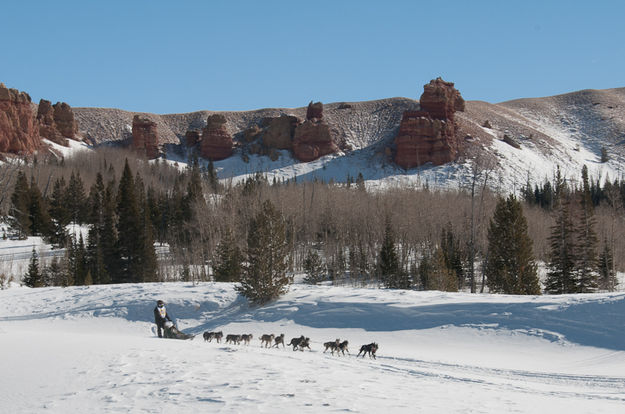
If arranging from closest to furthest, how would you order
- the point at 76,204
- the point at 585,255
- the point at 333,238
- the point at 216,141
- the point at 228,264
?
1. the point at 228,264
2. the point at 585,255
3. the point at 333,238
4. the point at 76,204
5. the point at 216,141

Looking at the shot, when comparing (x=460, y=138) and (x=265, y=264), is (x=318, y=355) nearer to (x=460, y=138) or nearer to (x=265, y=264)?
(x=265, y=264)

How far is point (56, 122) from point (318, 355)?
152 meters

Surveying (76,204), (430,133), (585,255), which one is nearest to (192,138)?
(430,133)

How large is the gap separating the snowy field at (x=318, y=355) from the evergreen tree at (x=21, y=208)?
37.3m

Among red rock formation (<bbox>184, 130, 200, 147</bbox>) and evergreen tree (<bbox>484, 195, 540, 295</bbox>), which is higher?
red rock formation (<bbox>184, 130, 200, 147</bbox>)

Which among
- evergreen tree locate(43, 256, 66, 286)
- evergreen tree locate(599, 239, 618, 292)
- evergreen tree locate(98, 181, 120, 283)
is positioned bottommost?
evergreen tree locate(599, 239, 618, 292)

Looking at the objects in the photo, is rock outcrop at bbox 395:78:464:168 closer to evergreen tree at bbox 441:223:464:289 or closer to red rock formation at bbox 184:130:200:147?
red rock formation at bbox 184:130:200:147

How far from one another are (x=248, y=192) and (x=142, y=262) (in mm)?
19801

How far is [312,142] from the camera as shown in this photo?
148 m

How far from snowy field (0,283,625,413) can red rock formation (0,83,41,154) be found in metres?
97.8

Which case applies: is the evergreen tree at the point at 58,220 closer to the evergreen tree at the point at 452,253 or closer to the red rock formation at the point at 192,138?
the evergreen tree at the point at 452,253

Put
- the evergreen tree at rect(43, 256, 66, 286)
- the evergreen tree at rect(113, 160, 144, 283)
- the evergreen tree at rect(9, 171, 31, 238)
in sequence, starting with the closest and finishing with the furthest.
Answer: the evergreen tree at rect(43, 256, 66, 286), the evergreen tree at rect(113, 160, 144, 283), the evergreen tree at rect(9, 171, 31, 238)

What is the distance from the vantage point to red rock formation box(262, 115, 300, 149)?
15389cm

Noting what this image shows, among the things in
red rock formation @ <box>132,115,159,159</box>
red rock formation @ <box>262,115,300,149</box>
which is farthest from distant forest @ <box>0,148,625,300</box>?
red rock formation @ <box>132,115,159,159</box>
